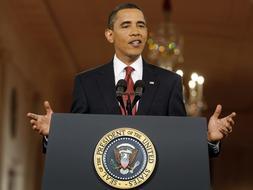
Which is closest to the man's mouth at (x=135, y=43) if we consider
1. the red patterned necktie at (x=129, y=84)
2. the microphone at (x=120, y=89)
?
the red patterned necktie at (x=129, y=84)

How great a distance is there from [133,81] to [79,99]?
24 cm

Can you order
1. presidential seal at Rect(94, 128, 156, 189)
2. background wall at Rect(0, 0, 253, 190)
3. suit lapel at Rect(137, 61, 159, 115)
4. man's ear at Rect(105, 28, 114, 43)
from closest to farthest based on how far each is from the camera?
presidential seal at Rect(94, 128, 156, 189)
suit lapel at Rect(137, 61, 159, 115)
man's ear at Rect(105, 28, 114, 43)
background wall at Rect(0, 0, 253, 190)

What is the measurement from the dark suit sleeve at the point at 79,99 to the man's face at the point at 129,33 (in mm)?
199

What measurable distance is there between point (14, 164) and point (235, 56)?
5.56 meters

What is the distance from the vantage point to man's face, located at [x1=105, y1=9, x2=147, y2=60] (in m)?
3.21

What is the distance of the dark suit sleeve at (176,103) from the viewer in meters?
3.22

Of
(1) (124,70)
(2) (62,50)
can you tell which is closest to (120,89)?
(1) (124,70)

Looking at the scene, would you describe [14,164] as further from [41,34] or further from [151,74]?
[151,74]

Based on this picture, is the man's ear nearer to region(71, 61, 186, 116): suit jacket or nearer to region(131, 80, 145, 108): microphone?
region(71, 61, 186, 116): suit jacket

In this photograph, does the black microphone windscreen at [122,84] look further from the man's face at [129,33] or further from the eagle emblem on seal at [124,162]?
the eagle emblem on seal at [124,162]

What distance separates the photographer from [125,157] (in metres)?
2.79

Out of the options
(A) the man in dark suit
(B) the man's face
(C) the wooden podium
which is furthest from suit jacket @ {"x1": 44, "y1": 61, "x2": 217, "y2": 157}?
(C) the wooden podium

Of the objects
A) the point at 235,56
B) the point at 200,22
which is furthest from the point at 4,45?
the point at 235,56

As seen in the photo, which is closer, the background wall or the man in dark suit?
the man in dark suit
